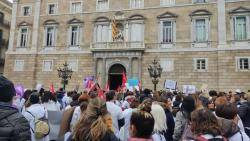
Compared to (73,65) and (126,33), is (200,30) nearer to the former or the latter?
(126,33)

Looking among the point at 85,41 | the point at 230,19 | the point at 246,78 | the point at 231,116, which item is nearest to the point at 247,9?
the point at 230,19

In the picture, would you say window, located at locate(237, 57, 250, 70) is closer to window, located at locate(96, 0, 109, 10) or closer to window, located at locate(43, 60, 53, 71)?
window, located at locate(96, 0, 109, 10)

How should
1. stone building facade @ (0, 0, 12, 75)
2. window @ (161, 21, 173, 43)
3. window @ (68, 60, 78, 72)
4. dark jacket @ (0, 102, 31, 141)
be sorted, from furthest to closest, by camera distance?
stone building facade @ (0, 0, 12, 75) < window @ (68, 60, 78, 72) < window @ (161, 21, 173, 43) < dark jacket @ (0, 102, 31, 141)

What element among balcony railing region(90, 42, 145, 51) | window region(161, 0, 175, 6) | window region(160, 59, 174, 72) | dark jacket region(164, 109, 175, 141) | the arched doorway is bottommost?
dark jacket region(164, 109, 175, 141)

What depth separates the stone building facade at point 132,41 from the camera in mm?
25016

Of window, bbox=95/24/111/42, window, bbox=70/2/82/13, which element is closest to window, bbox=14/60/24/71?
window, bbox=70/2/82/13

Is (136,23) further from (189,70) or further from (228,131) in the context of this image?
(228,131)

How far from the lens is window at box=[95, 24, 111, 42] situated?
1152 inches

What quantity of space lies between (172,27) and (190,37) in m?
2.09

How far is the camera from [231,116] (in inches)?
168

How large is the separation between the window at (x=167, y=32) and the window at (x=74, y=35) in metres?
9.34

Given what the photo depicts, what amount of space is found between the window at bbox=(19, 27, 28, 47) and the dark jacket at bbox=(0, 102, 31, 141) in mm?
31292

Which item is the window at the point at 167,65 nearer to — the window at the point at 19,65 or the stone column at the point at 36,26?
the stone column at the point at 36,26

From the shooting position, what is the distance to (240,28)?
25094mm
